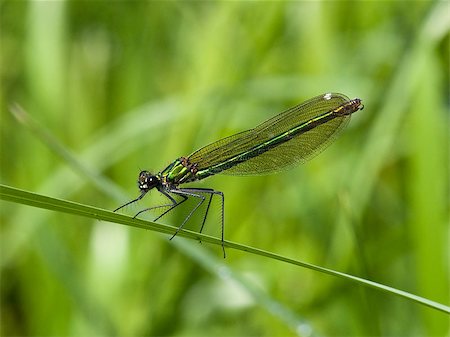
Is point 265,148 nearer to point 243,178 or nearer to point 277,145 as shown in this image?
point 277,145

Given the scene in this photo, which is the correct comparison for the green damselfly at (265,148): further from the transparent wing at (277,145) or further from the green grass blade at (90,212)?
the green grass blade at (90,212)

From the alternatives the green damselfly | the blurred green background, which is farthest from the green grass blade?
the blurred green background

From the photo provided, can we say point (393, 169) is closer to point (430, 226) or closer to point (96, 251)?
point (430, 226)

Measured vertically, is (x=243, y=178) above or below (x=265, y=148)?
above

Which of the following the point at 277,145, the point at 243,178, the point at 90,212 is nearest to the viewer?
the point at 90,212

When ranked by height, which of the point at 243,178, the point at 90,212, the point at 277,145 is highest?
the point at 243,178

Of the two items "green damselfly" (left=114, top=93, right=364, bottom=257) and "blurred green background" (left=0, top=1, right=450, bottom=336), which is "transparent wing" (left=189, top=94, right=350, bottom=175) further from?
"blurred green background" (left=0, top=1, right=450, bottom=336)

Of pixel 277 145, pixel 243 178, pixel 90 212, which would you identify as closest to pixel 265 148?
pixel 277 145
